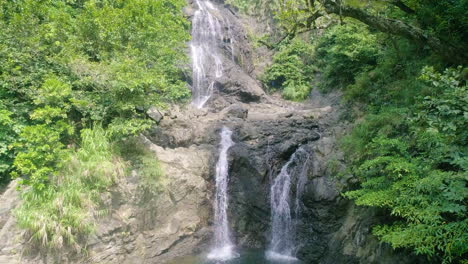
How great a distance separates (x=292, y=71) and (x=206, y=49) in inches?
254

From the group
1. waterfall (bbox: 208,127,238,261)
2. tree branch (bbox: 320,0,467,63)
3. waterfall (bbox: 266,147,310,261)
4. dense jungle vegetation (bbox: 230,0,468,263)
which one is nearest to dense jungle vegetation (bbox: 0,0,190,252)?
waterfall (bbox: 208,127,238,261)

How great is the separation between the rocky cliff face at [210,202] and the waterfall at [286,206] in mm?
289

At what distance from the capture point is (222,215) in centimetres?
982

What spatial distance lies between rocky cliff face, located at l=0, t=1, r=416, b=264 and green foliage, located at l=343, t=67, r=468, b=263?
1166 millimetres

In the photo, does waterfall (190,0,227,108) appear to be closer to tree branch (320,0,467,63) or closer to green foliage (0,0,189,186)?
green foliage (0,0,189,186)

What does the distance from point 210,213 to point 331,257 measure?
4300 millimetres

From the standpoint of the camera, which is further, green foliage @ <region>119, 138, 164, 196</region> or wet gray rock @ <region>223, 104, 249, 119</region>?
wet gray rock @ <region>223, 104, 249, 119</region>

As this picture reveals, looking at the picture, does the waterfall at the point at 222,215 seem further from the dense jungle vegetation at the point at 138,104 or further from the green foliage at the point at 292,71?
the green foliage at the point at 292,71

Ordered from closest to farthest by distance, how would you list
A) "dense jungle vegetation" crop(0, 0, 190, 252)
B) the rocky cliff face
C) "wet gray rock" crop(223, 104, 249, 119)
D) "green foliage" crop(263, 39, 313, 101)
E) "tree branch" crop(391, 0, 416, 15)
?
"dense jungle vegetation" crop(0, 0, 190, 252), the rocky cliff face, "tree branch" crop(391, 0, 416, 15), "wet gray rock" crop(223, 104, 249, 119), "green foliage" crop(263, 39, 313, 101)

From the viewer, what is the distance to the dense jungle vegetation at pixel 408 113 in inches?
154

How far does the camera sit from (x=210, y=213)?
9.72 meters

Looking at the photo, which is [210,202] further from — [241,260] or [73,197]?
[73,197]

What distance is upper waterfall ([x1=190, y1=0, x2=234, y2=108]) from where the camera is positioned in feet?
57.2

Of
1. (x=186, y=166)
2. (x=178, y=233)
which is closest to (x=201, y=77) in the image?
(x=186, y=166)
